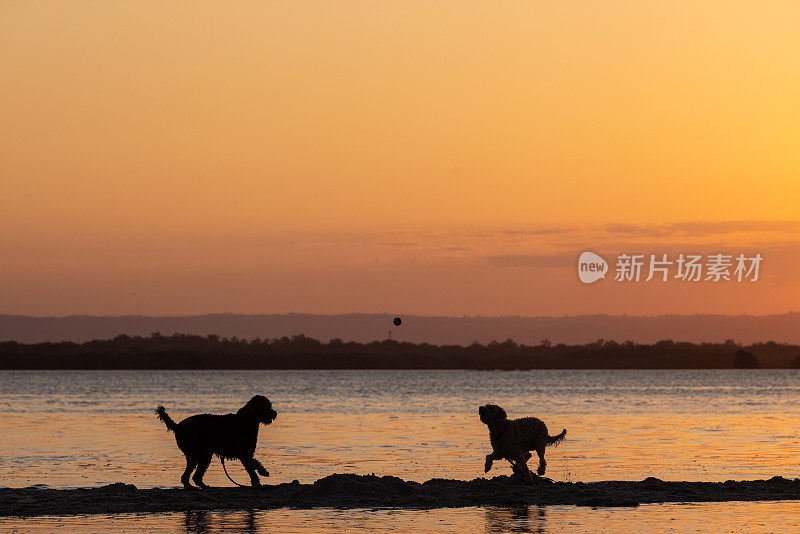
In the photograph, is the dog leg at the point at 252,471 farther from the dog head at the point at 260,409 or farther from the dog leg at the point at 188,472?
the dog leg at the point at 188,472

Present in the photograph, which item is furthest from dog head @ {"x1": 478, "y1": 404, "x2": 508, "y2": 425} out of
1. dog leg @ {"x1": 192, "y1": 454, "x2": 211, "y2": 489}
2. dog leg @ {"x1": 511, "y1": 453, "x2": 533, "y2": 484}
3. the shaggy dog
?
dog leg @ {"x1": 192, "y1": 454, "x2": 211, "y2": 489}

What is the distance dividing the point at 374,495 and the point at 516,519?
3.00 metres

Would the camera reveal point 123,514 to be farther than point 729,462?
No

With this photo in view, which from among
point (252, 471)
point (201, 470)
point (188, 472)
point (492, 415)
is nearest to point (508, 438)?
point (492, 415)

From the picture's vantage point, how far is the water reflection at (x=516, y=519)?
16.8 m

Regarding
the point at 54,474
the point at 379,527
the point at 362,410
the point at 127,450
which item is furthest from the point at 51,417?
the point at 379,527

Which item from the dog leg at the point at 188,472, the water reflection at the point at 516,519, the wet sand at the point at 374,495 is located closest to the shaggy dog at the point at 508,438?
the wet sand at the point at 374,495

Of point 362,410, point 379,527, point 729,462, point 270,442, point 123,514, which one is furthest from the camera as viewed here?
point 362,410

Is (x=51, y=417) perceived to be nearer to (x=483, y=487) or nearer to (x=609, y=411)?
(x=609, y=411)

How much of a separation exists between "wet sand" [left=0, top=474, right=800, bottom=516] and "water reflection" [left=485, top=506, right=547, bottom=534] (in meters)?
0.59

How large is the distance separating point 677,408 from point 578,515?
51.7 m

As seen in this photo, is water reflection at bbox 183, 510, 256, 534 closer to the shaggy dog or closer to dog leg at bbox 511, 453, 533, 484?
the shaggy dog

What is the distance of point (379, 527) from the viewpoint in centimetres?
1688

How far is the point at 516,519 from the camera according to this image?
1786 cm
